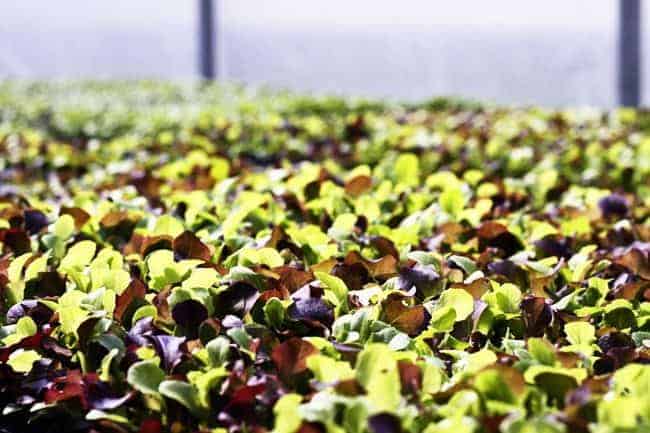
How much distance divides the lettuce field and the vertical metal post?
869 centimetres

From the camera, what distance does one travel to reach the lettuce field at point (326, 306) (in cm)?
176

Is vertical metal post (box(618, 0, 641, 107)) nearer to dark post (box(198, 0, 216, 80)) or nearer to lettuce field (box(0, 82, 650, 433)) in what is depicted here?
dark post (box(198, 0, 216, 80))

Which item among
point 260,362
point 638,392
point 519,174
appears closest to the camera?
point 638,392

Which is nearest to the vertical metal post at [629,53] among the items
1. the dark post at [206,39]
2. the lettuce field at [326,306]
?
the dark post at [206,39]

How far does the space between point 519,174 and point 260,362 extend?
3696mm

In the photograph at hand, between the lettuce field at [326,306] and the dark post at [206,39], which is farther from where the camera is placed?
the dark post at [206,39]

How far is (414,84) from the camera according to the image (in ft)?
64.2

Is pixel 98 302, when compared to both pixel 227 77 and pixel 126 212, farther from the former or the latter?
pixel 227 77

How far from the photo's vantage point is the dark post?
1839 centimetres

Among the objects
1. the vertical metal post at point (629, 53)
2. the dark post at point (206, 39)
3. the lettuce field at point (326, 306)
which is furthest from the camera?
the dark post at point (206, 39)

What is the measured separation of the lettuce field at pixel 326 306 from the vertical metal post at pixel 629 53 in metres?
8.69

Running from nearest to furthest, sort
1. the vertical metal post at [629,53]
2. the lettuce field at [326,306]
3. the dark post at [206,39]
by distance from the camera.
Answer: the lettuce field at [326,306] < the vertical metal post at [629,53] < the dark post at [206,39]

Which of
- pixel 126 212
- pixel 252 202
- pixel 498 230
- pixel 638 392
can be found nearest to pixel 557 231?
pixel 498 230

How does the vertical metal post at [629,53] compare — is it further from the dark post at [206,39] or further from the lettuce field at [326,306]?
the lettuce field at [326,306]
